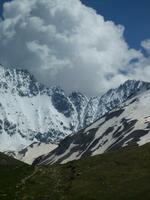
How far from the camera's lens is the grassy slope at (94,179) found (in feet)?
293

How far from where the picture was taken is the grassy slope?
8919 centimetres

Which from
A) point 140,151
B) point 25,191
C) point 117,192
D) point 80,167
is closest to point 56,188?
point 25,191

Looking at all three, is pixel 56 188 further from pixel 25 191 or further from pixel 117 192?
pixel 117 192

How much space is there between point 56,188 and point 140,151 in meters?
31.6

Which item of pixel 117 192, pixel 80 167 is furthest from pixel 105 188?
pixel 80 167

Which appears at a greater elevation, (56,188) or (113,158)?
(113,158)

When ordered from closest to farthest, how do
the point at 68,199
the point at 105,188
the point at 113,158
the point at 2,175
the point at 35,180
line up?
the point at 68,199 → the point at 105,188 → the point at 35,180 → the point at 2,175 → the point at 113,158

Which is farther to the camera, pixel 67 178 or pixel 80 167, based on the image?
pixel 80 167

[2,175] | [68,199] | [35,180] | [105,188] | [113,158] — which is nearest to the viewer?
[68,199]

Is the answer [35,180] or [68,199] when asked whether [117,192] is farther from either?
[35,180]

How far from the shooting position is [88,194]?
295ft

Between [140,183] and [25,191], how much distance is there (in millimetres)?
19540

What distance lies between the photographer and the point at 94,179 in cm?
10012

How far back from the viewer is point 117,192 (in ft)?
293
